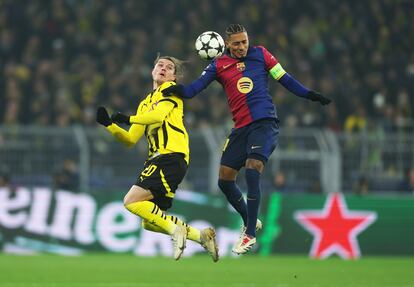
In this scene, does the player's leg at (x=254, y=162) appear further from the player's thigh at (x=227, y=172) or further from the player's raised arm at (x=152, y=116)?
the player's raised arm at (x=152, y=116)

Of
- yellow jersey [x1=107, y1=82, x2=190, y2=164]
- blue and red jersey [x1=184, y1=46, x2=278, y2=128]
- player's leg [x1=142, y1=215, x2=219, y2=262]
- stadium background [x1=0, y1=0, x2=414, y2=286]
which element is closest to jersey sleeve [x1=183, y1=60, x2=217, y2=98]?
blue and red jersey [x1=184, y1=46, x2=278, y2=128]

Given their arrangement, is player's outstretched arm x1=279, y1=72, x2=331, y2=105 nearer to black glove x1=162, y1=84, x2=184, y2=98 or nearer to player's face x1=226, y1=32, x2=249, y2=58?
player's face x1=226, y1=32, x2=249, y2=58

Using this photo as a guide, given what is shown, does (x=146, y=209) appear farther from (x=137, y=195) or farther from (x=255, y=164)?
(x=255, y=164)

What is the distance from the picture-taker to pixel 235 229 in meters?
19.8

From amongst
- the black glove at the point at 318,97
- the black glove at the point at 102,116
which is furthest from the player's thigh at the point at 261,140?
the black glove at the point at 102,116

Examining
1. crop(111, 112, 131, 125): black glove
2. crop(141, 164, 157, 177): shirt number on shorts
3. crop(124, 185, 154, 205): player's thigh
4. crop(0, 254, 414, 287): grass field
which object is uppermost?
crop(111, 112, 131, 125): black glove

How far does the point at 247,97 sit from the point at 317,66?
40.8 ft

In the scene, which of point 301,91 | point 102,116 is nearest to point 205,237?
point 102,116

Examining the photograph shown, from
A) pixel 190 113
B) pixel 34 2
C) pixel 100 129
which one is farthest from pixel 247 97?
pixel 34 2

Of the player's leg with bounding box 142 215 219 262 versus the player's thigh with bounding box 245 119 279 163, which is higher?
the player's thigh with bounding box 245 119 279 163

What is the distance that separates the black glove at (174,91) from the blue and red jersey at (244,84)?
31cm

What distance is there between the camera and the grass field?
1396 cm

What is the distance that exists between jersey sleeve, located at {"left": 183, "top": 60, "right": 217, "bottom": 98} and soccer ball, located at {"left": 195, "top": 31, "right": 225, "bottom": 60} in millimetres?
131

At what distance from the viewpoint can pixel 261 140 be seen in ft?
39.1
